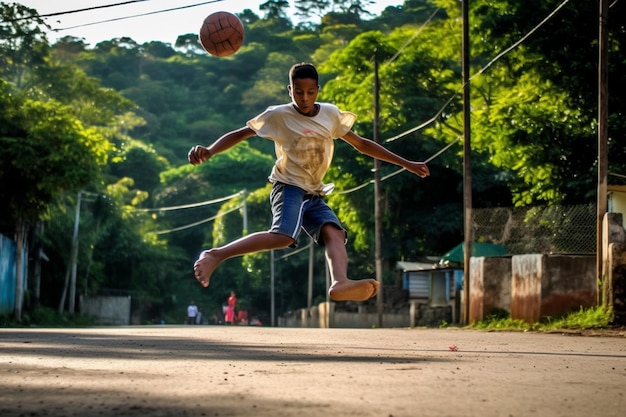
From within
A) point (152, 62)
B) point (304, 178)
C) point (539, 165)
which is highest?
point (152, 62)

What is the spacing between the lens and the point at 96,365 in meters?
7.10

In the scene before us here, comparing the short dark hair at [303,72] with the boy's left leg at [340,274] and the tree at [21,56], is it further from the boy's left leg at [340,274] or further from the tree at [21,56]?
the tree at [21,56]

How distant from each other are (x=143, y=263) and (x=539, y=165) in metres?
33.3

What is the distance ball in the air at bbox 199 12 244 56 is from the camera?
1137 cm

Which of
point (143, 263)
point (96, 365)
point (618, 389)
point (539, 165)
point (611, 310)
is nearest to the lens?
point (618, 389)

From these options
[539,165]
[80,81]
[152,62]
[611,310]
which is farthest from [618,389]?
[152,62]

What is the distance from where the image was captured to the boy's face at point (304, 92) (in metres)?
8.50

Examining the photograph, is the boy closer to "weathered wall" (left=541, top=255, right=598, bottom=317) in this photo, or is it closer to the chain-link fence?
"weathered wall" (left=541, top=255, right=598, bottom=317)

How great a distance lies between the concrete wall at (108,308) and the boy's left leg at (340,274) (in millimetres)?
46706

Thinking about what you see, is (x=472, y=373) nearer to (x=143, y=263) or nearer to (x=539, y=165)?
(x=539, y=165)

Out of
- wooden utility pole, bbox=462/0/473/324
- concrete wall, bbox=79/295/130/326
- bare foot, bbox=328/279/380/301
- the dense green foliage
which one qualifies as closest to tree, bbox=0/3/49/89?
the dense green foliage

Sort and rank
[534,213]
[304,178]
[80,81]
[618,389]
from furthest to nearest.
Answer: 1. [80,81]
2. [534,213]
3. [304,178]
4. [618,389]

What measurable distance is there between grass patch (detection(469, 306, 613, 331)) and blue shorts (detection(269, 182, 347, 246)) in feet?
27.6

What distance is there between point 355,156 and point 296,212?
36.0 metres
